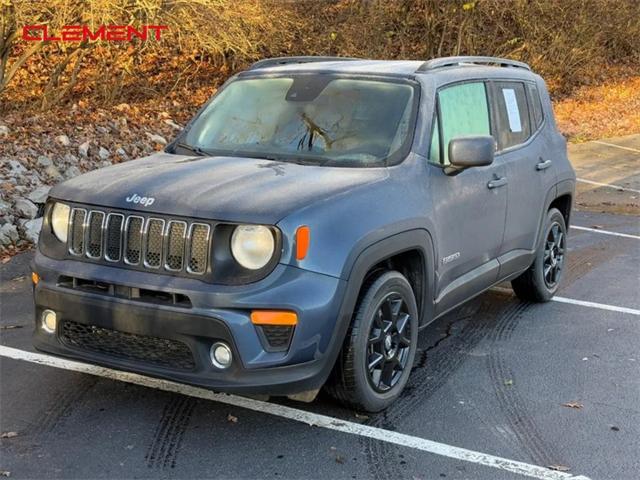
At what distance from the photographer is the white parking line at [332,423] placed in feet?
12.9

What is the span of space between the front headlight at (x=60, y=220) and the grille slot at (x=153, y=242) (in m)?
0.57

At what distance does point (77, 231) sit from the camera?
13.8ft

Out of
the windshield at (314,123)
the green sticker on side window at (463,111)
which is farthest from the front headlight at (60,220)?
the green sticker on side window at (463,111)

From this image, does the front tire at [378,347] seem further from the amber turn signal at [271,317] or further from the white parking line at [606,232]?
the white parking line at [606,232]

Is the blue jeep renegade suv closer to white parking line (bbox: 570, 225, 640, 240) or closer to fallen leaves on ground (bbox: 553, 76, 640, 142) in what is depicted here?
white parking line (bbox: 570, 225, 640, 240)

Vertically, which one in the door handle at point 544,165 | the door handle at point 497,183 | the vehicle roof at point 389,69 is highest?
the vehicle roof at point 389,69

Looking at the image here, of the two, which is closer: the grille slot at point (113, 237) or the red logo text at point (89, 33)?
the grille slot at point (113, 237)

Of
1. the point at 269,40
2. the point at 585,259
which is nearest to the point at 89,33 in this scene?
the point at 269,40

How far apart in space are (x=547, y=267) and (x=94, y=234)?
3851 mm

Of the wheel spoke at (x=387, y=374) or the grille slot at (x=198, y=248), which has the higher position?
the grille slot at (x=198, y=248)

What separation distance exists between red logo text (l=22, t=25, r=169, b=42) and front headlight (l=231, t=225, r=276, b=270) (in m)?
8.51

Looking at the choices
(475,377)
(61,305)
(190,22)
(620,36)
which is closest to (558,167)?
(475,377)

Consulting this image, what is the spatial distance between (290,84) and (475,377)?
2.17 m

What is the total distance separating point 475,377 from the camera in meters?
5.07
